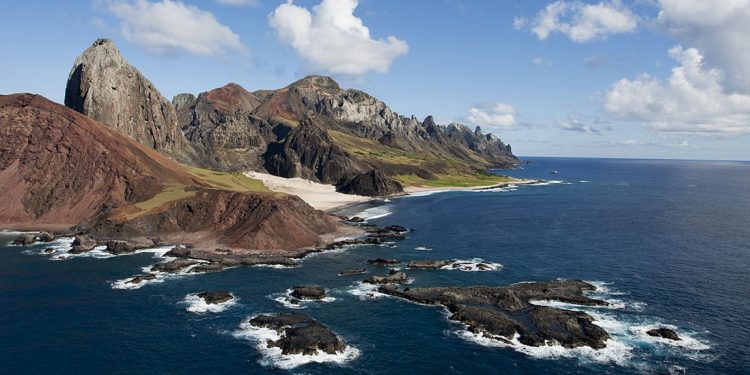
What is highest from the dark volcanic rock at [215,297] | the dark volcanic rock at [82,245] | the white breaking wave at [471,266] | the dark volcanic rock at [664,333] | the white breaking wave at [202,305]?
the dark volcanic rock at [82,245]

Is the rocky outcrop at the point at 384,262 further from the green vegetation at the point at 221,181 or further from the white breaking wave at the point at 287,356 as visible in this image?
the green vegetation at the point at 221,181

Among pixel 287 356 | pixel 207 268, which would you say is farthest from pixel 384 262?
pixel 287 356

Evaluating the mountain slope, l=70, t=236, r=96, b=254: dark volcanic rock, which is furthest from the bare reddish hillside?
l=70, t=236, r=96, b=254: dark volcanic rock

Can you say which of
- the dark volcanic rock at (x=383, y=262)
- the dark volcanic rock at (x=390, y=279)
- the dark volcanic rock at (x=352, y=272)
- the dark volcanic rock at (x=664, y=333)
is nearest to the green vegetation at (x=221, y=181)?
the dark volcanic rock at (x=383, y=262)

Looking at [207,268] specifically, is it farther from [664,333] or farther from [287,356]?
[664,333]

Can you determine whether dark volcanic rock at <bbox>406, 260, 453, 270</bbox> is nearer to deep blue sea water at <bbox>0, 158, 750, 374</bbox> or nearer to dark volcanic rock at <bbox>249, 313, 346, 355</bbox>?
deep blue sea water at <bbox>0, 158, 750, 374</bbox>

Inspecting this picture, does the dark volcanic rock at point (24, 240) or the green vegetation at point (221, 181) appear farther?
the green vegetation at point (221, 181)
